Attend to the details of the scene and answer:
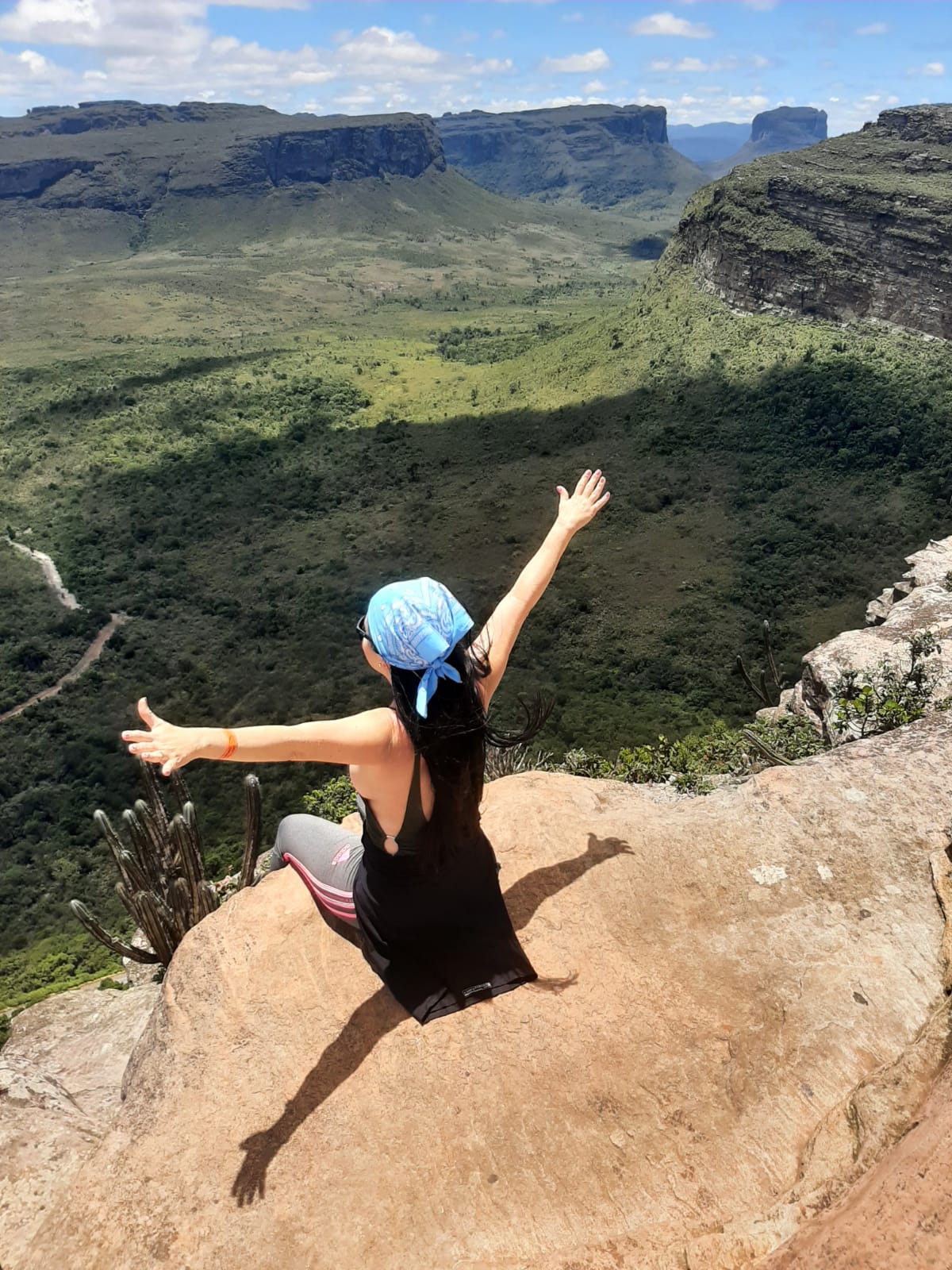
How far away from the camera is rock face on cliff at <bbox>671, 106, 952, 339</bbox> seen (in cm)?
4716

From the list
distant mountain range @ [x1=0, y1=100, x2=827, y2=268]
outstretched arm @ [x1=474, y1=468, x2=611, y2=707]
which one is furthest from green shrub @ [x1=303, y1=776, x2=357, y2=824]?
distant mountain range @ [x1=0, y1=100, x2=827, y2=268]

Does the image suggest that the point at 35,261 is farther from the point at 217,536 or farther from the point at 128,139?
the point at 217,536

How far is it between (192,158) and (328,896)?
683 ft

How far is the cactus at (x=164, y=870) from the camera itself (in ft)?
31.4

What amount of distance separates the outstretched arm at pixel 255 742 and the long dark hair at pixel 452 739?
0.96ft

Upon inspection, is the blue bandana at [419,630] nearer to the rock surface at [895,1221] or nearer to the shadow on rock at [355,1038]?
the shadow on rock at [355,1038]

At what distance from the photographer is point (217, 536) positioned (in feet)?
163

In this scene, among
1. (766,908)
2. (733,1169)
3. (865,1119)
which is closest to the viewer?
(865,1119)

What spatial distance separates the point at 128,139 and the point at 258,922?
225 m

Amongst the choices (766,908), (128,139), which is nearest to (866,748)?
(766,908)

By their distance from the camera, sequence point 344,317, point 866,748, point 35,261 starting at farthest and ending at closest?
1. point 35,261
2. point 344,317
3. point 866,748

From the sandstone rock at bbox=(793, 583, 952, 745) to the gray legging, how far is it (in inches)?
369

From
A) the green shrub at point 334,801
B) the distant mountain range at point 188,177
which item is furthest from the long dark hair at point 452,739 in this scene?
the distant mountain range at point 188,177

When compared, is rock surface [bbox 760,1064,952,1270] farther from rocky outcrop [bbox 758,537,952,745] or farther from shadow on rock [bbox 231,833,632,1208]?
rocky outcrop [bbox 758,537,952,745]
